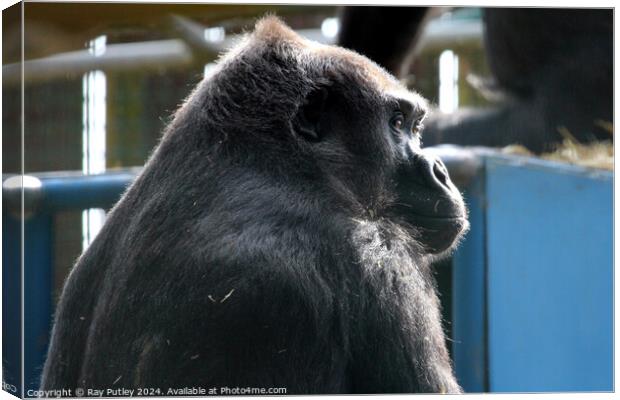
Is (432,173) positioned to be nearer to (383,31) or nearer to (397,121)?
(397,121)

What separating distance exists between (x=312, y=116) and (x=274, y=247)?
0.75 meters

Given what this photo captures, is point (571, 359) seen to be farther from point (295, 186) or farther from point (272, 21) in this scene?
point (272, 21)

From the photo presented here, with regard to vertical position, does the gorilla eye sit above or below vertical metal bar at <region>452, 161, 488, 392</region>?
→ above

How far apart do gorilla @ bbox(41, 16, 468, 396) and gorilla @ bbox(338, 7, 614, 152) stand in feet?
3.44

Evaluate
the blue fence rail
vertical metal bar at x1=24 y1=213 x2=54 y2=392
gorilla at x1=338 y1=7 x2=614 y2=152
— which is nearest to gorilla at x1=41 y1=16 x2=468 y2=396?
vertical metal bar at x1=24 y1=213 x2=54 y2=392

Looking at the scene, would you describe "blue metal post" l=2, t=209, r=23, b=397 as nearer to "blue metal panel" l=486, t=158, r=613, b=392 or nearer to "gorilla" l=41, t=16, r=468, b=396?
"gorilla" l=41, t=16, r=468, b=396

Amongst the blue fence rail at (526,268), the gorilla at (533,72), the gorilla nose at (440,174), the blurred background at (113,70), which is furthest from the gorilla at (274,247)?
the gorilla at (533,72)

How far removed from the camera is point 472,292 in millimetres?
5383

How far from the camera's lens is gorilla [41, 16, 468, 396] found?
3.92m

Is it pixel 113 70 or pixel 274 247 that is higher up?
pixel 113 70

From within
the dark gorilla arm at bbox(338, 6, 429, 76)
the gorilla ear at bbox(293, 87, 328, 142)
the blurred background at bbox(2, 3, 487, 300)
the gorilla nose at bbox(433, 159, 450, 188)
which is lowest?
the gorilla nose at bbox(433, 159, 450, 188)

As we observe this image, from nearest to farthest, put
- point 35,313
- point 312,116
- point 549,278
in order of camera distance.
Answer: point 312,116
point 35,313
point 549,278

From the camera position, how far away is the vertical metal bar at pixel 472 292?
531 cm

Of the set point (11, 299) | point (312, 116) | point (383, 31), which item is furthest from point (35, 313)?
point (383, 31)
